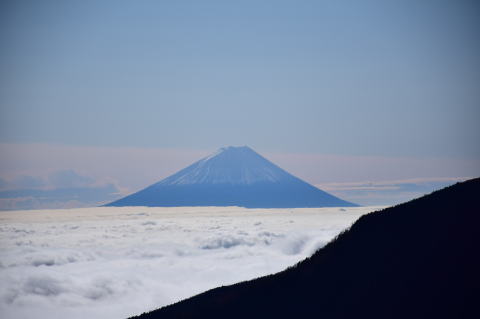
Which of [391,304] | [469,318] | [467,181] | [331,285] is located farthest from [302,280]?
[469,318]

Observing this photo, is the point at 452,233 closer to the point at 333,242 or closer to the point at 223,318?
the point at 333,242

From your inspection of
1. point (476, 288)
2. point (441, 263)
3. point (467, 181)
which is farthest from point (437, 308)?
point (467, 181)

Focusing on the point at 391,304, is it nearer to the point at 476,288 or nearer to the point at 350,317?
the point at 350,317

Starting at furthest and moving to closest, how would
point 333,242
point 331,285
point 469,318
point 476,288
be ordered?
point 333,242 < point 331,285 < point 476,288 < point 469,318

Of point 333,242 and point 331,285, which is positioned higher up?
point 333,242

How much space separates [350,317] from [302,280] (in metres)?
14.0

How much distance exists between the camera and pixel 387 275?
186ft

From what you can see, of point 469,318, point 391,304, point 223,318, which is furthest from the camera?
point 223,318

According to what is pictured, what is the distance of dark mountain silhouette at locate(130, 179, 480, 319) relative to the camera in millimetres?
49219

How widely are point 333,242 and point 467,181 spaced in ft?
54.2

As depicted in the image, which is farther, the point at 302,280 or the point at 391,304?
the point at 302,280

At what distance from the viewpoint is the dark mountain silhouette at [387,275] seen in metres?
49.2

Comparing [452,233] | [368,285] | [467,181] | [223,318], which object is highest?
[467,181]

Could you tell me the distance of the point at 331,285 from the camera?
60438 mm
